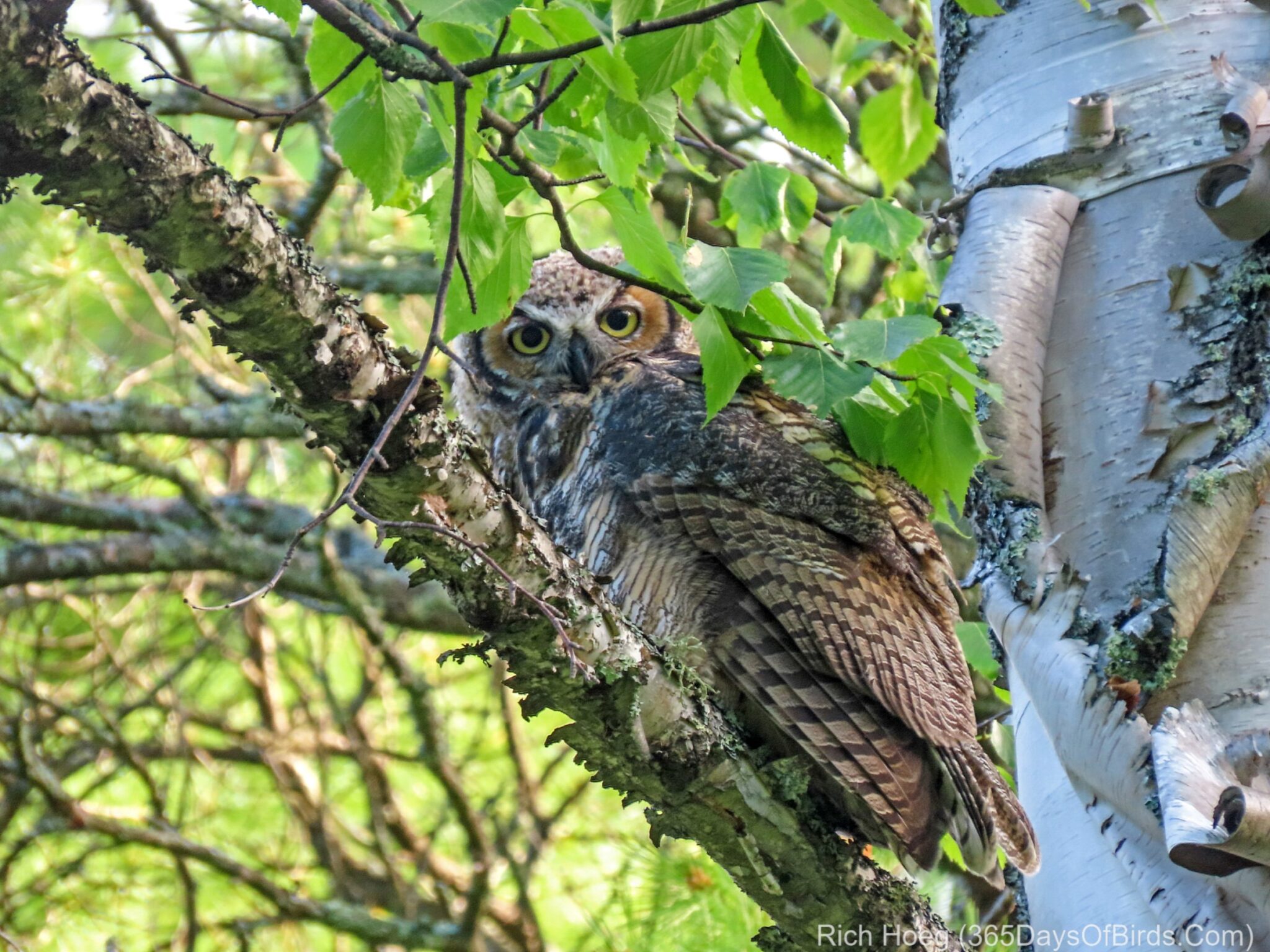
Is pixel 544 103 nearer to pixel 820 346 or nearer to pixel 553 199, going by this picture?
pixel 553 199

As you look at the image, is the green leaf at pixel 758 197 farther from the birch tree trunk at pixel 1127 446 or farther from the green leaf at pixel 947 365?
the green leaf at pixel 947 365

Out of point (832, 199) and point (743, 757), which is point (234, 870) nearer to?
point (743, 757)

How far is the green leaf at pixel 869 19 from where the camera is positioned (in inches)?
52.5

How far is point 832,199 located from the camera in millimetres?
4461

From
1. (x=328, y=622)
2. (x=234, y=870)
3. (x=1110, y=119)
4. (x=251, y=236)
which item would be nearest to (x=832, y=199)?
(x=1110, y=119)

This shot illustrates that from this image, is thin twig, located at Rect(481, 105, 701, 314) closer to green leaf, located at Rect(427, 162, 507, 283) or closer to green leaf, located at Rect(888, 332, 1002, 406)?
green leaf, located at Rect(427, 162, 507, 283)

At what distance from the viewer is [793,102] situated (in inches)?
69.2

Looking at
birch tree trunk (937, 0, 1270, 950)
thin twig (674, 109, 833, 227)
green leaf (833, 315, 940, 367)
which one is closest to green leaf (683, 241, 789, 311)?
green leaf (833, 315, 940, 367)

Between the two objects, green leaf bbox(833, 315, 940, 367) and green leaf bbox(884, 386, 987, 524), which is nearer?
green leaf bbox(833, 315, 940, 367)

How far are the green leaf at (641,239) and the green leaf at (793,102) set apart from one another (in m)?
0.38

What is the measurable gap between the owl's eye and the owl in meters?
0.16

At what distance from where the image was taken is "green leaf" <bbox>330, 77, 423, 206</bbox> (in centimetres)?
138

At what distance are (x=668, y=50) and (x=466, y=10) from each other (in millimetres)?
261

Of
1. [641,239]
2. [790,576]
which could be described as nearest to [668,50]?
[641,239]
